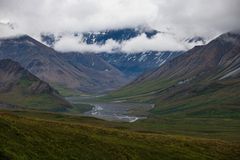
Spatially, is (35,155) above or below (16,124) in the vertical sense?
below

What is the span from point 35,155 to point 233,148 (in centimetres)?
8238

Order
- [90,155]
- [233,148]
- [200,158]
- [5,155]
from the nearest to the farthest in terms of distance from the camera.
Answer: [5,155]
[90,155]
[200,158]
[233,148]

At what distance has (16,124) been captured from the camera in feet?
398

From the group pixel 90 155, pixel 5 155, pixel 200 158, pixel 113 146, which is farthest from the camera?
pixel 200 158

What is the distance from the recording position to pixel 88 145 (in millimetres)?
123625

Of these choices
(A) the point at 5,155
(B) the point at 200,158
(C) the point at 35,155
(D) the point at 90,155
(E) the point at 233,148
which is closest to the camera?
(A) the point at 5,155

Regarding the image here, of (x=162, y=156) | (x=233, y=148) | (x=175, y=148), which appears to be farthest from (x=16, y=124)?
(x=233, y=148)

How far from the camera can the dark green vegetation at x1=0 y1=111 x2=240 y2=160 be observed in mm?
105688

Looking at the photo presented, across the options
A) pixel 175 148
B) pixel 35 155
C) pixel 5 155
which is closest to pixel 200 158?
pixel 175 148

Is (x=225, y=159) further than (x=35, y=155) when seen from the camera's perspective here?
→ Yes

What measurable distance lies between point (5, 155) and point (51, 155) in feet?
46.9

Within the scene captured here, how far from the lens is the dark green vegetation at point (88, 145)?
4161 inches

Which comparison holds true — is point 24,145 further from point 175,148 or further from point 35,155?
point 175,148

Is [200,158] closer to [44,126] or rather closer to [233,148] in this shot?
[233,148]
